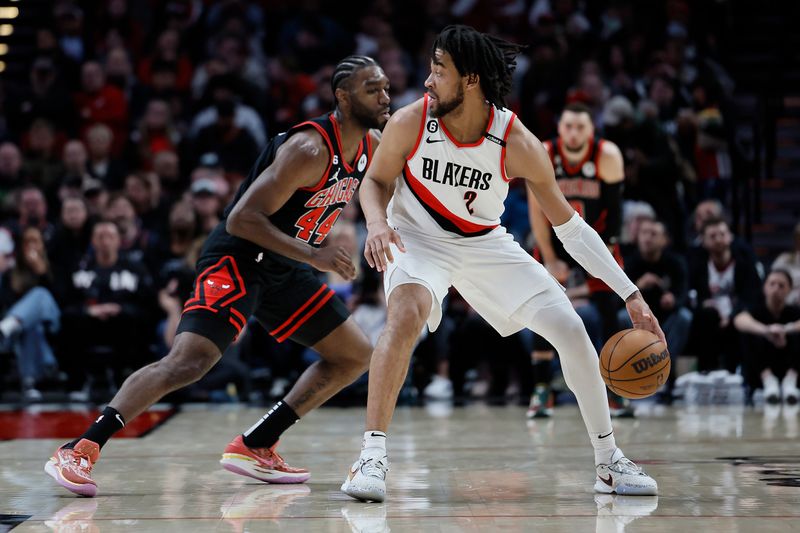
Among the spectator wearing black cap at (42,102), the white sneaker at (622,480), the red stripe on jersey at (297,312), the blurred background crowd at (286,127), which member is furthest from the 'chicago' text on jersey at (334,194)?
the spectator wearing black cap at (42,102)

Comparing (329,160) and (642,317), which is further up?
(329,160)

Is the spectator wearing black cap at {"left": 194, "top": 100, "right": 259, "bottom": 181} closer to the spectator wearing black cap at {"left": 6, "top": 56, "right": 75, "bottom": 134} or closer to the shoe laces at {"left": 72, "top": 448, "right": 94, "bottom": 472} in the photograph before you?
the spectator wearing black cap at {"left": 6, "top": 56, "right": 75, "bottom": 134}

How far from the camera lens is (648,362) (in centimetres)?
441

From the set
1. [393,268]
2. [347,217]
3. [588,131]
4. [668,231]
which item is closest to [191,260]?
[347,217]

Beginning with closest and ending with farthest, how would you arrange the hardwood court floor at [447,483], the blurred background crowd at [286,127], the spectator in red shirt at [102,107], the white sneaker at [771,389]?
the hardwood court floor at [447,483] → the white sneaker at [771,389] → the blurred background crowd at [286,127] → the spectator in red shirt at [102,107]

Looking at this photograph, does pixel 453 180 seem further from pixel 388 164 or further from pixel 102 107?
pixel 102 107

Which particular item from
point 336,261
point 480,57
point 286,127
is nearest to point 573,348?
point 336,261

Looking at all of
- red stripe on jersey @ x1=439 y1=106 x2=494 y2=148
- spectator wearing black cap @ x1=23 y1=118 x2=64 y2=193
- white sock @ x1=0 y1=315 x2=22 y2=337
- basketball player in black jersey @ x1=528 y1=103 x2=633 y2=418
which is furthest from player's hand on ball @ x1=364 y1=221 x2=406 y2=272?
spectator wearing black cap @ x1=23 y1=118 x2=64 y2=193

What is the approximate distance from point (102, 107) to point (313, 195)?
24.7 feet

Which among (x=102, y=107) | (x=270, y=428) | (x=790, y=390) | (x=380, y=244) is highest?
(x=102, y=107)

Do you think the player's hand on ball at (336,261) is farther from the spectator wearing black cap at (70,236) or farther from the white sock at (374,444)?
the spectator wearing black cap at (70,236)

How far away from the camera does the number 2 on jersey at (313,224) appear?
4918mm

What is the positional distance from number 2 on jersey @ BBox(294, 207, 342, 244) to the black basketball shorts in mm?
148

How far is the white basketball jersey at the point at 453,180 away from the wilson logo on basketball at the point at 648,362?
79 cm
